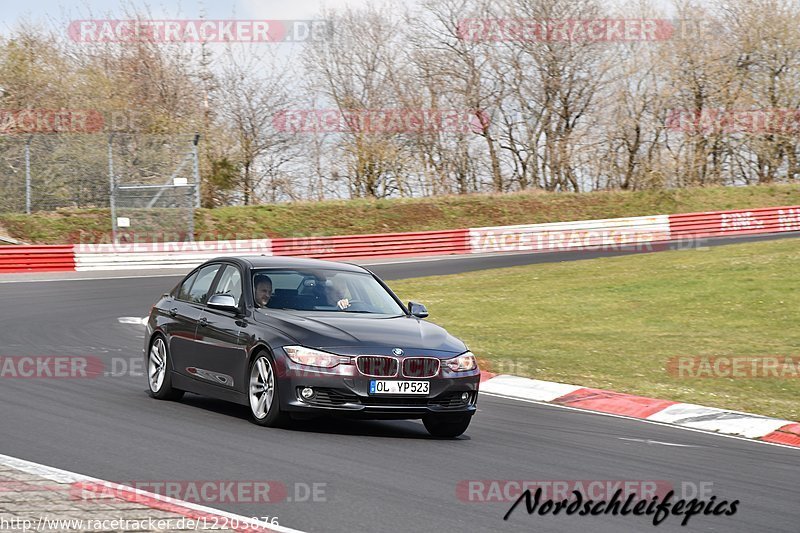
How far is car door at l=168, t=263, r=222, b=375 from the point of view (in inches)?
414

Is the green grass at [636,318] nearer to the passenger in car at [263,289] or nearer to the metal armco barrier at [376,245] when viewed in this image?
the passenger in car at [263,289]

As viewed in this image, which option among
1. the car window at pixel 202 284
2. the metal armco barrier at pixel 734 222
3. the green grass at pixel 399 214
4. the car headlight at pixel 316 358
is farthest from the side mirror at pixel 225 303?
the metal armco barrier at pixel 734 222

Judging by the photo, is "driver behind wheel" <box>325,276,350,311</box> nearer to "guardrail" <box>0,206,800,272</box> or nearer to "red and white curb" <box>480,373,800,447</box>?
"red and white curb" <box>480,373,800,447</box>

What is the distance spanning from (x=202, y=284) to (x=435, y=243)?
27423mm

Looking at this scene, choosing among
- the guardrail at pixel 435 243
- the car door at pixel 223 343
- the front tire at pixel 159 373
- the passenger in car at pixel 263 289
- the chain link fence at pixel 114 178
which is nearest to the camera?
the car door at pixel 223 343

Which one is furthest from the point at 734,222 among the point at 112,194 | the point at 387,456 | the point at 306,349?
the point at 387,456

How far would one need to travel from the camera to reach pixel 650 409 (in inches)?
474

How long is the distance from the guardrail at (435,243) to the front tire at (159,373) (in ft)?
67.7

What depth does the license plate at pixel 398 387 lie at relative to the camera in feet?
29.3

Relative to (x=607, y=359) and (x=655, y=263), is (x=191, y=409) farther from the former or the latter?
(x=655, y=263)

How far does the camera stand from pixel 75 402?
10391 millimetres

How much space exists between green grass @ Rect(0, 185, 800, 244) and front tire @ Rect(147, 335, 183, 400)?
78.3 feet

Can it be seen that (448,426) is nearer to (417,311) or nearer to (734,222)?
(417,311)

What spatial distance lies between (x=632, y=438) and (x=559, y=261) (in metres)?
24.1
